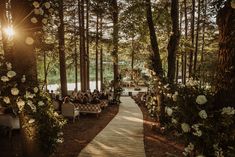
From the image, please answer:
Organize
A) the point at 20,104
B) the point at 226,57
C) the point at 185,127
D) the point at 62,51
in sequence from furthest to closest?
the point at 62,51 → the point at 20,104 → the point at 185,127 → the point at 226,57

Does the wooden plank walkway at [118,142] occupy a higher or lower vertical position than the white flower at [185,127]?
lower

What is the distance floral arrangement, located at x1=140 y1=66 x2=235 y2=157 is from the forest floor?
2122mm

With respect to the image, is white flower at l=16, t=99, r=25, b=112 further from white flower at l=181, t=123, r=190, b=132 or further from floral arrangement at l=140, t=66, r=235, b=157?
white flower at l=181, t=123, r=190, b=132

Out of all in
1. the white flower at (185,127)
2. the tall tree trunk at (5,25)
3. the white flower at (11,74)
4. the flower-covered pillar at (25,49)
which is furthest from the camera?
the tall tree trunk at (5,25)

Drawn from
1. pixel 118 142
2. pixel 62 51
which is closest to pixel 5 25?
pixel 118 142

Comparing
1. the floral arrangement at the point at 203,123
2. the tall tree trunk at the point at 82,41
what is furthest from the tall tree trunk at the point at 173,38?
the tall tree trunk at the point at 82,41

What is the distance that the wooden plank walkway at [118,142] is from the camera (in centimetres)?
823

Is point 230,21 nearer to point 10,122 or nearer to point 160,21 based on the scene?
point 10,122

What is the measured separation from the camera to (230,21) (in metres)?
3.92

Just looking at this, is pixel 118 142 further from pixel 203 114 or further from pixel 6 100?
pixel 203 114

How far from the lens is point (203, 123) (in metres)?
3.98

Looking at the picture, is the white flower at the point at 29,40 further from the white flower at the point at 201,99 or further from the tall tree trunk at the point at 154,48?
the tall tree trunk at the point at 154,48

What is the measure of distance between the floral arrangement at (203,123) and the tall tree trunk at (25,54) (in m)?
3.87

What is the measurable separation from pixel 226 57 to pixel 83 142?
667 cm
